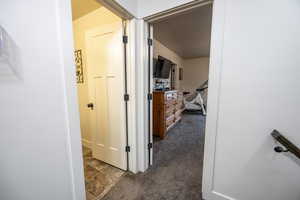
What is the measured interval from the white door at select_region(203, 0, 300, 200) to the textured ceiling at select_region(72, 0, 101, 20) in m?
1.64

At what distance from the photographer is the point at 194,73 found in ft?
20.6

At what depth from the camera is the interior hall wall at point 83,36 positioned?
6.09 feet

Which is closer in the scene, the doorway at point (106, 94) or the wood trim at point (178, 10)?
the wood trim at point (178, 10)

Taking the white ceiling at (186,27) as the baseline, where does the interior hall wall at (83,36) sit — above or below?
below

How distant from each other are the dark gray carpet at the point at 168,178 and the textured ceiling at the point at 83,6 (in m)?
2.46

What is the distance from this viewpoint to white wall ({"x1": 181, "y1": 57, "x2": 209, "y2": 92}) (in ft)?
19.8

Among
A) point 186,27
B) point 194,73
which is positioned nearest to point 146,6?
point 186,27

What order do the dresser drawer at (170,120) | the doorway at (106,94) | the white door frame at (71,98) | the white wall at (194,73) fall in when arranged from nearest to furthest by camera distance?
1. the white door frame at (71,98)
2. the doorway at (106,94)
3. the dresser drawer at (170,120)
4. the white wall at (194,73)

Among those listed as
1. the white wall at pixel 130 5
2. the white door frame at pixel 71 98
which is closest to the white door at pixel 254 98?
the white wall at pixel 130 5

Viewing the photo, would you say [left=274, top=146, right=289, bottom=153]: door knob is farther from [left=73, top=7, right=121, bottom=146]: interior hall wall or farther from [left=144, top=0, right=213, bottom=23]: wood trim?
[left=73, top=7, right=121, bottom=146]: interior hall wall

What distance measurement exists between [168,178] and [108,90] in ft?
4.85

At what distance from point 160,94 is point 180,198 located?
1.85 metres

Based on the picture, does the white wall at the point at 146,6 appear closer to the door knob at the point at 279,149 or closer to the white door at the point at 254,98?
the white door at the point at 254,98

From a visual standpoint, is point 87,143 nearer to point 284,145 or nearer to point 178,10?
point 178,10
